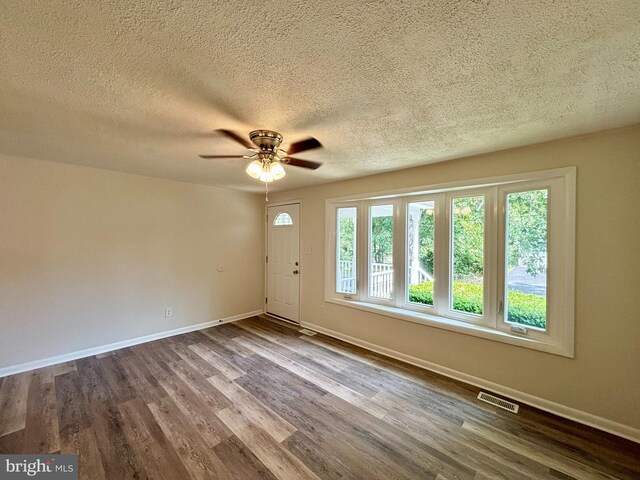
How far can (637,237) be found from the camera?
1.87 metres

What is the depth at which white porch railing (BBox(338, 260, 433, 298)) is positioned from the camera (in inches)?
133

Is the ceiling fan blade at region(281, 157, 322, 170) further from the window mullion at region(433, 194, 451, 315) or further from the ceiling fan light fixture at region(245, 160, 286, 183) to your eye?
the window mullion at region(433, 194, 451, 315)

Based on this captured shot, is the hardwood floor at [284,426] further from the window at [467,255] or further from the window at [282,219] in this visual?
the window at [282,219]

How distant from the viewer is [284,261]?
4629mm

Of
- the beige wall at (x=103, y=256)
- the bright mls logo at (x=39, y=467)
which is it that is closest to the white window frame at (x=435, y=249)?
the beige wall at (x=103, y=256)

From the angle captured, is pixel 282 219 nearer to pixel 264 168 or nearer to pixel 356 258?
pixel 356 258

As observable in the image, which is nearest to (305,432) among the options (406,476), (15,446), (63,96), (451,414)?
(406,476)

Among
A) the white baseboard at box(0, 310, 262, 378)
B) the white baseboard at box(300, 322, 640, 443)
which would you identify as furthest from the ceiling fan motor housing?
the white baseboard at box(0, 310, 262, 378)

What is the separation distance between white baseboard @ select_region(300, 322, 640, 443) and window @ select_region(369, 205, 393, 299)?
737 millimetres

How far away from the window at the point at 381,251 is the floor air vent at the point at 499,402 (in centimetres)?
138

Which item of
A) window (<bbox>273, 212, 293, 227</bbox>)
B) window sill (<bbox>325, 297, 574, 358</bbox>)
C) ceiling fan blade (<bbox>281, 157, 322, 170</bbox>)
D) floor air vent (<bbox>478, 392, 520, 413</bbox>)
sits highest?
ceiling fan blade (<bbox>281, 157, 322, 170</bbox>)

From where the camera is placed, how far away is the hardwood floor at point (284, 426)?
1.64 meters

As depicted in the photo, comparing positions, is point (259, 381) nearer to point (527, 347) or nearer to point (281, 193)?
point (527, 347)

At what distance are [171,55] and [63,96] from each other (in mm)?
938
